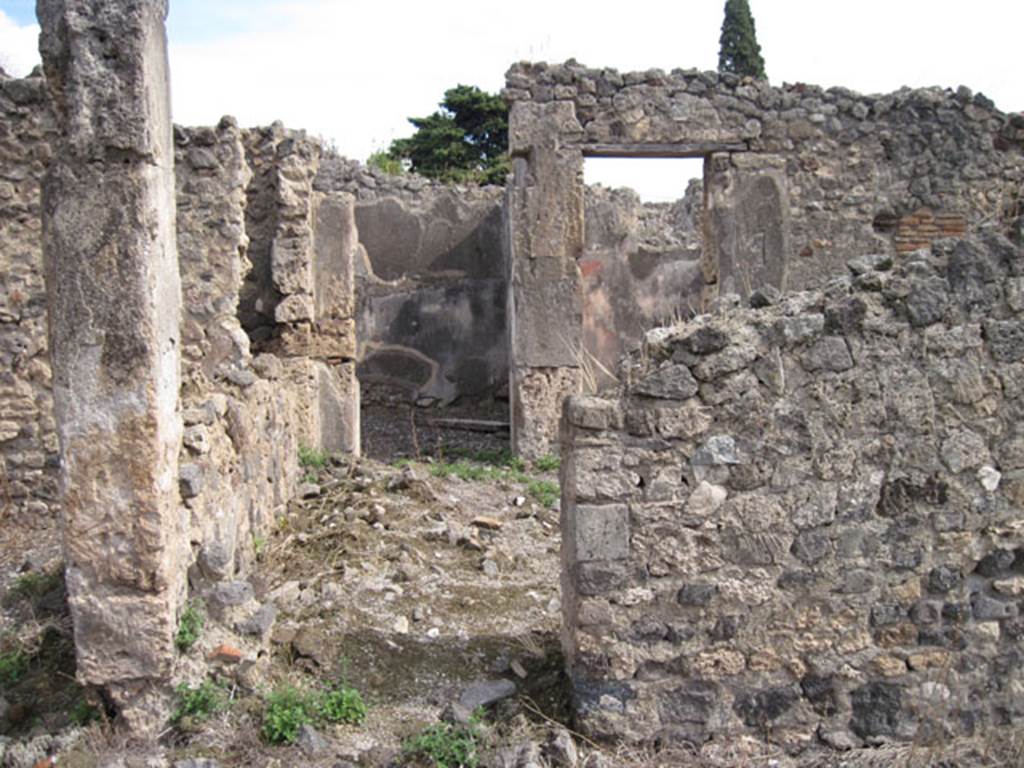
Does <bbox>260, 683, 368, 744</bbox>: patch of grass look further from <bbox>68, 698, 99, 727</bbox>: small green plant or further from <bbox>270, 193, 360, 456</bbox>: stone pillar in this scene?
<bbox>270, 193, 360, 456</bbox>: stone pillar

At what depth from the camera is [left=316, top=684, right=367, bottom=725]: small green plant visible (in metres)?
3.97

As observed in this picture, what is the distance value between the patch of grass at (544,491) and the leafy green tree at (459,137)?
1128 centimetres

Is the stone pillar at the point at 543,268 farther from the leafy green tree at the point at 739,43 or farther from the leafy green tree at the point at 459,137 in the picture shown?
the leafy green tree at the point at 739,43

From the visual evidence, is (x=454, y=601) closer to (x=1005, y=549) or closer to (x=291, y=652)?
(x=291, y=652)

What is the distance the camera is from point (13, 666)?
13.8 ft

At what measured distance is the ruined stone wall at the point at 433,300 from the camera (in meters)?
11.8

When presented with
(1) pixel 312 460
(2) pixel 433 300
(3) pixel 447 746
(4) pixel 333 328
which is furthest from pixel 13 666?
(2) pixel 433 300

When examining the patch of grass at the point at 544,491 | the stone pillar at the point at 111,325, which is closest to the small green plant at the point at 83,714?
the stone pillar at the point at 111,325

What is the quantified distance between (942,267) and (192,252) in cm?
476

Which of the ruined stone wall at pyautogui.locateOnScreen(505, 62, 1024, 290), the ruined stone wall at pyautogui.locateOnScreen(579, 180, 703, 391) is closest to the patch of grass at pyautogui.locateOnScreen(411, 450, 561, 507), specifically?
the ruined stone wall at pyautogui.locateOnScreen(505, 62, 1024, 290)

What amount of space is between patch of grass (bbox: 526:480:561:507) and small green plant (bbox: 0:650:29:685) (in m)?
4.03

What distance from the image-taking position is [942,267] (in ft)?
12.8

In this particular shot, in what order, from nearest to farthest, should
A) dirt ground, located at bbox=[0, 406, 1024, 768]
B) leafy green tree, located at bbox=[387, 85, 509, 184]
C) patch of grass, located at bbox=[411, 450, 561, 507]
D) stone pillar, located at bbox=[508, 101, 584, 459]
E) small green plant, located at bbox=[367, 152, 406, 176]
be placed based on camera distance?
dirt ground, located at bbox=[0, 406, 1024, 768] < patch of grass, located at bbox=[411, 450, 561, 507] < stone pillar, located at bbox=[508, 101, 584, 459] < small green plant, located at bbox=[367, 152, 406, 176] < leafy green tree, located at bbox=[387, 85, 509, 184]

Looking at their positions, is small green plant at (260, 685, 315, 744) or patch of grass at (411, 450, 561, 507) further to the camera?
patch of grass at (411, 450, 561, 507)
